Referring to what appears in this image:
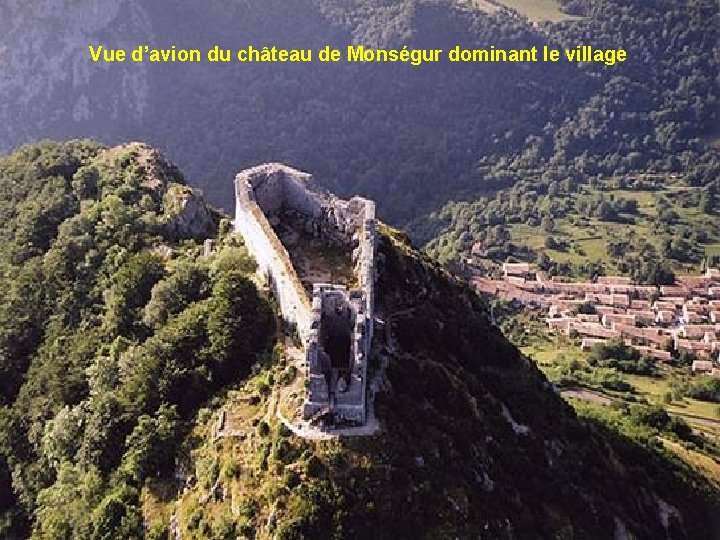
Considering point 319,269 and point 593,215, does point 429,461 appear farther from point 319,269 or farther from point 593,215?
point 593,215

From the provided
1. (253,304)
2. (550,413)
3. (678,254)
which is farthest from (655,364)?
(253,304)

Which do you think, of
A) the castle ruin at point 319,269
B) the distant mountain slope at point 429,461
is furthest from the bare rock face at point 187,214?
the distant mountain slope at point 429,461

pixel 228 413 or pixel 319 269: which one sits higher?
pixel 319 269

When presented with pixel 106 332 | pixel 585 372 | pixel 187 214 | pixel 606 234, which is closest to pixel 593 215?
pixel 606 234

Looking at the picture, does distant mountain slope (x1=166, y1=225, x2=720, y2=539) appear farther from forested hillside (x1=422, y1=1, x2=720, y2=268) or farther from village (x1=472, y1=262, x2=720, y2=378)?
forested hillside (x1=422, y1=1, x2=720, y2=268)

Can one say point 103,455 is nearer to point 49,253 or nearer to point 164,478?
point 164,478

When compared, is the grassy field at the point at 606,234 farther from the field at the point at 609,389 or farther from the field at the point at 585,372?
the field at the point at 609,389
